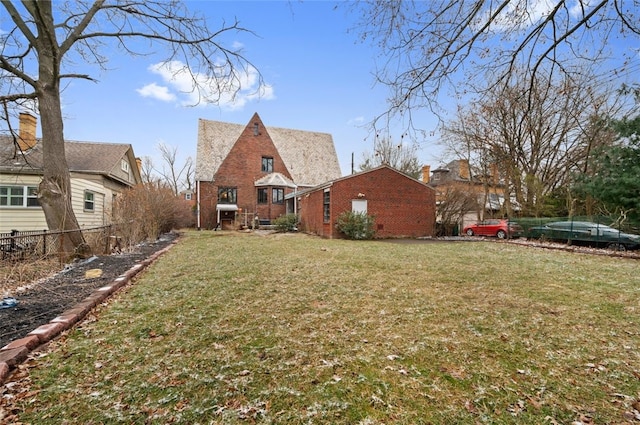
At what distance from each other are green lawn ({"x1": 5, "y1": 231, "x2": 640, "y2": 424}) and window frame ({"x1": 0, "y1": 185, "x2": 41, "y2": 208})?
11685mm

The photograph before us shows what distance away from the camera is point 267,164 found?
27625 mm

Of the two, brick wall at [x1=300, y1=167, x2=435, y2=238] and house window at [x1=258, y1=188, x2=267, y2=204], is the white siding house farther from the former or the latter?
brick wall at [x1=300, y1=167, x2=435, y2=238]

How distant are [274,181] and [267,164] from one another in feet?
8.89

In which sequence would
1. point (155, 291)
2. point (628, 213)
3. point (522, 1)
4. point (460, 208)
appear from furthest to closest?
point (460, 208)
point (628, 213)
point (155, 291)
point (522, 1)

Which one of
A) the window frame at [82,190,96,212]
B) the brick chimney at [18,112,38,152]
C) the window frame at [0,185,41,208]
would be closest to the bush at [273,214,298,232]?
the window frame at [82,190,96,212]

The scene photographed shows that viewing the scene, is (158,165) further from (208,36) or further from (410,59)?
(410,59)

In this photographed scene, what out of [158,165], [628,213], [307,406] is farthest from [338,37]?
[158,165]

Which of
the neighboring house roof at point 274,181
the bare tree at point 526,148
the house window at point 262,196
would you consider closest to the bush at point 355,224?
the bare tree at point 526,148

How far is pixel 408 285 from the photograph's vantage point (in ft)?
18.8

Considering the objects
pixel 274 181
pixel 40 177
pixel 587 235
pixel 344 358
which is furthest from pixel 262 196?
pixel 344 358

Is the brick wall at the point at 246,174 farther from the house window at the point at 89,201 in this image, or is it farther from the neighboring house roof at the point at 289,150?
the house window at the point at 89,201

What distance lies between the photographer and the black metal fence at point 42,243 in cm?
601

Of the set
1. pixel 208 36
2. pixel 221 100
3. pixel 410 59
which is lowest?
pixel 410 59

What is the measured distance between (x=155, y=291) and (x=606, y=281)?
347 inches
